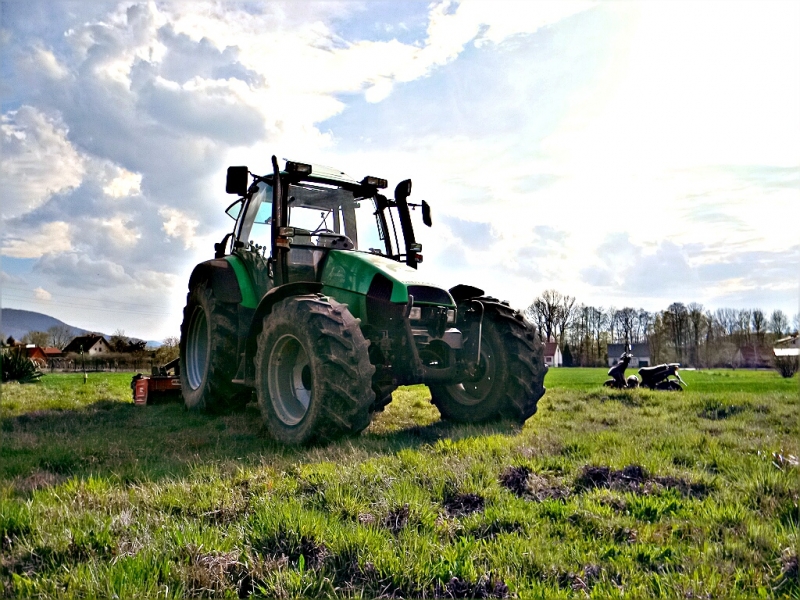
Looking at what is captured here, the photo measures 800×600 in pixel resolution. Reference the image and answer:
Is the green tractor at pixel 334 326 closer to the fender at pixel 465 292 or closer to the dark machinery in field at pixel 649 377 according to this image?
the fender at pixel 465 292

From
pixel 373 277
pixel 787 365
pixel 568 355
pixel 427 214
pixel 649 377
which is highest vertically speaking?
pixel 427 214

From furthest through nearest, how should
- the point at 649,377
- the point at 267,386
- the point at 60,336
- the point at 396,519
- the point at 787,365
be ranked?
1. the point at 60,336
2. the point at 787,365
3. the point at 649,377
4. the point at 267,386
5. the point at 396,519

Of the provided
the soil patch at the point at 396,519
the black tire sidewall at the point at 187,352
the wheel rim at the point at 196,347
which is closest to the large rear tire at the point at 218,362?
the black tire sidewall at the point at 187,352

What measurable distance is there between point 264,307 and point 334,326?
1264 millimetres

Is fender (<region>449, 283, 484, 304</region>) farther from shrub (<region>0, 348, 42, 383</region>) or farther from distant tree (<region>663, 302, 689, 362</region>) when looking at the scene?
distant tree (<region>663, 302, 689, 362</region>)

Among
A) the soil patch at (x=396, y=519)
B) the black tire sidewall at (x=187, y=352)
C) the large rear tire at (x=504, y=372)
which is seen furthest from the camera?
the black tire sidewall at (x=187, y=352)

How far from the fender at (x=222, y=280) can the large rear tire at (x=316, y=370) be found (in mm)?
1649

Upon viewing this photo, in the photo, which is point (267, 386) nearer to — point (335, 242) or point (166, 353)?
point (335, 242)

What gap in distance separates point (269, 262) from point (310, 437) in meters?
2.49

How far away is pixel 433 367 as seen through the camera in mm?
6324

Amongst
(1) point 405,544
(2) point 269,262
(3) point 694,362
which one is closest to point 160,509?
(1) point 405,544

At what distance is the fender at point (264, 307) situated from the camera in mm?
6055

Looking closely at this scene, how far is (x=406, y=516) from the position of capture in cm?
333

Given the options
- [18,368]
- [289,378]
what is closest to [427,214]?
[289,378]
